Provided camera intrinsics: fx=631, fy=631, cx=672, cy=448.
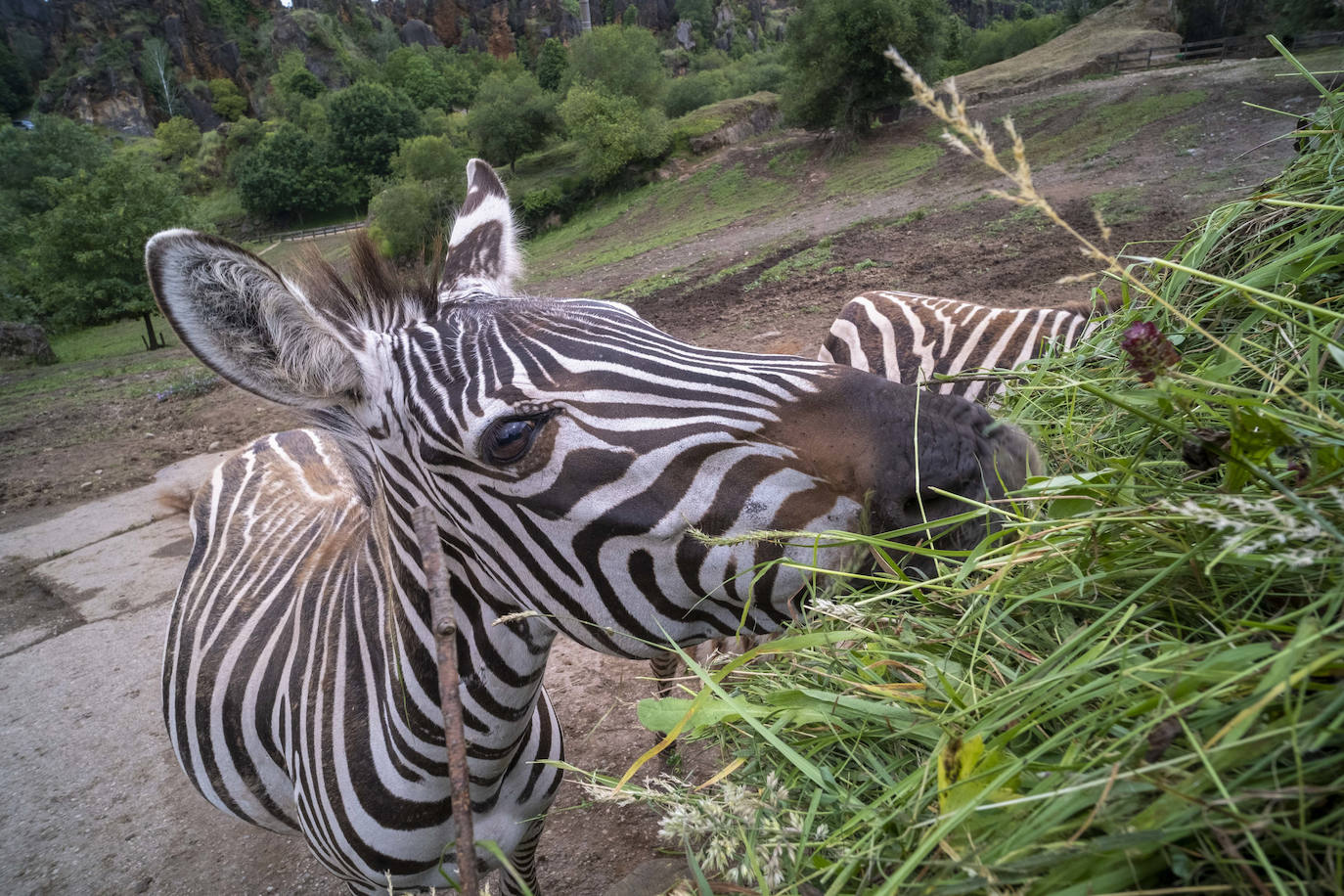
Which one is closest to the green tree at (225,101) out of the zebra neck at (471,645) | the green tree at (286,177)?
the green tree at (286,177)

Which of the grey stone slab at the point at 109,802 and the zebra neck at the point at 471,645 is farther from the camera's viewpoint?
the grey stone slab at the point at 109,802

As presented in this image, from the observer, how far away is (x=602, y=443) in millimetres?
1539

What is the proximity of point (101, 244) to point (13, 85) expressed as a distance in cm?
7645

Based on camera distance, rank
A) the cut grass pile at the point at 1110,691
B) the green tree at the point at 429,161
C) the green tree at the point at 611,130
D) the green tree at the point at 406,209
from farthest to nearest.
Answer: the green tree at the point at 429,161
the green tree at the point at 406,209
the green tree at the point at 611,130
the cut grass pile at the point at 1110,691

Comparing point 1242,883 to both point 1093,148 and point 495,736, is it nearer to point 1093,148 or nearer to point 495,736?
point 495,736

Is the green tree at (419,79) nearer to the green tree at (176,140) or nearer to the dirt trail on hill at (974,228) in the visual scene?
the green tree at (176,140)

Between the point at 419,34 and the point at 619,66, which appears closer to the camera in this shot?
the point at 619,66

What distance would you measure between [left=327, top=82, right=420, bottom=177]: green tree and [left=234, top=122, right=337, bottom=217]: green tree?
1998 millimetres

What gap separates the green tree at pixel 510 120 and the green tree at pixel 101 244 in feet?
71.2

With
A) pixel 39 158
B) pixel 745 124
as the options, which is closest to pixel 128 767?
pixel 745 124

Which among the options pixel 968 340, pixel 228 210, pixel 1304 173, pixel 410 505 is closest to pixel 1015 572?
pixel 1304 173

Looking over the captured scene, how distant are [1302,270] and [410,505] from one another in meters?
2.12

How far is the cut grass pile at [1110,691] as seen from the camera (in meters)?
0.66

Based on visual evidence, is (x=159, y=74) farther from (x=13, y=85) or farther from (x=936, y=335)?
(x=936, y=335)
